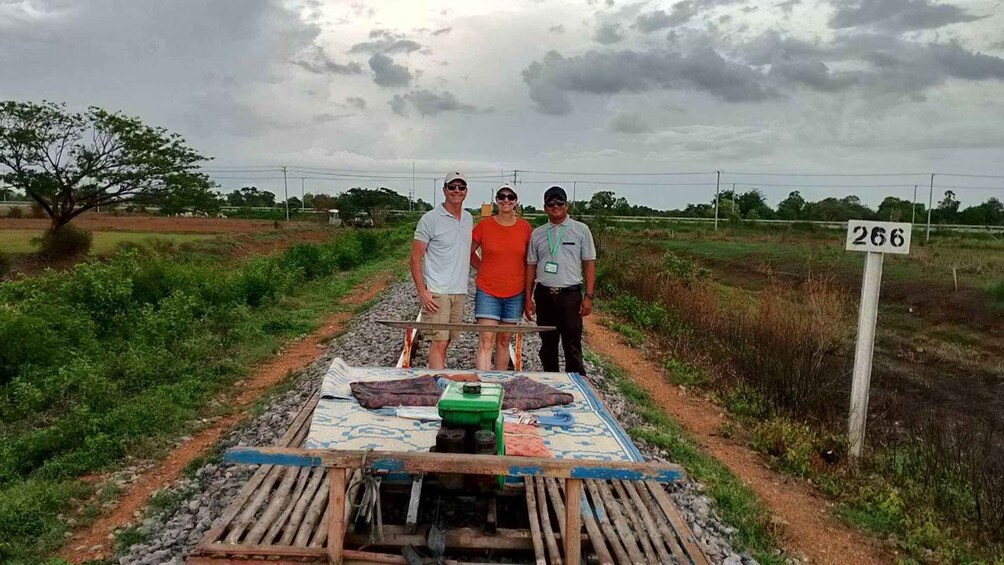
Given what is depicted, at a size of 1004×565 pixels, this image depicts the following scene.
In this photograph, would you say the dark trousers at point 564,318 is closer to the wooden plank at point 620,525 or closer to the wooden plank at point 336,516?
the wooden plank at point 620,525

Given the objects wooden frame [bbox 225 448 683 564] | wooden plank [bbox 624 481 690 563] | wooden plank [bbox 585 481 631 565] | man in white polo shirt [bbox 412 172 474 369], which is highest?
man in white polo shirt [bbox 412 172 474 369]

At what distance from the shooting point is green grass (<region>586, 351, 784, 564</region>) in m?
4.65

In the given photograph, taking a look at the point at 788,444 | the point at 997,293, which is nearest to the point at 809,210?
the point at 997,293

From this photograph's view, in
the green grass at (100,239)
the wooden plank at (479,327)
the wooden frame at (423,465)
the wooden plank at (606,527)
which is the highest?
the wooden plank at (479,327)

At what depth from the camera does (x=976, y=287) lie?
18.1m

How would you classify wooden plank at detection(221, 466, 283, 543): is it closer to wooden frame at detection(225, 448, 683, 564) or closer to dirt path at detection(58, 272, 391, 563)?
wooden frame at detection(225, 448, 683, 564)

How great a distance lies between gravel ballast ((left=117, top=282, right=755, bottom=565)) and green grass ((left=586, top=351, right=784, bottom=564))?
0.11 meters

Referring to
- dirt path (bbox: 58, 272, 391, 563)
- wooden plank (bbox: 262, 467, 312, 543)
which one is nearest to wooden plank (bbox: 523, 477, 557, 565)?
wooden plank (bbox: 262, 467, 312, 543)

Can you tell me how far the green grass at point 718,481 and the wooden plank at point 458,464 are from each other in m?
1.65

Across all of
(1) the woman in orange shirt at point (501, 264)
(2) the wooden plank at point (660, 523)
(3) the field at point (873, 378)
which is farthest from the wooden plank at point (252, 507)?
(3) the field at point (873, 378)

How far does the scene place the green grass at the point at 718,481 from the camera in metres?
4.65

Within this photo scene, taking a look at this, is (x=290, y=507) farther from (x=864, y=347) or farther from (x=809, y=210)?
(x=809, y=210)

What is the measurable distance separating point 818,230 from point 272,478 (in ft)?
127

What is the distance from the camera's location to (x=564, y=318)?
6.20m
